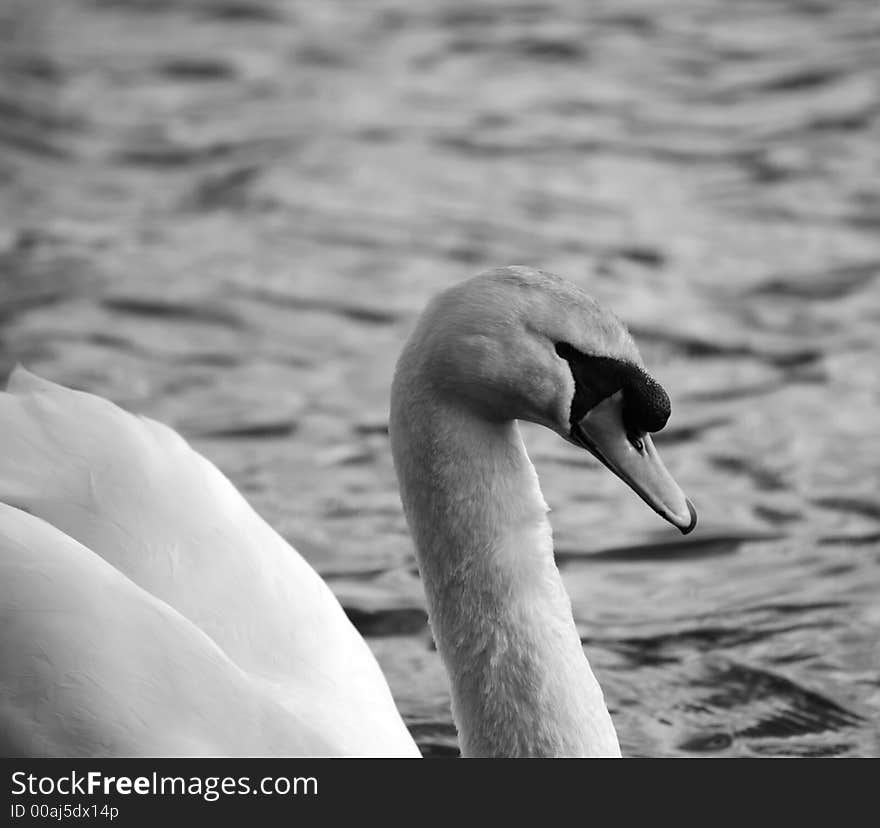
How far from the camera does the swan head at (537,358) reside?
11.9 ft

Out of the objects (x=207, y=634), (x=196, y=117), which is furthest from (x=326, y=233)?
(x=207, y=634)

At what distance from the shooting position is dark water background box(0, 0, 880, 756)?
5457 mm

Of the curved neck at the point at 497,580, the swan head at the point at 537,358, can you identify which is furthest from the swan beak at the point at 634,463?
the curved neck at the point at 497,580

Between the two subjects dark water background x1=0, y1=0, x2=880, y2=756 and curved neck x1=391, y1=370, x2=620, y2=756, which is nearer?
curved neck x1=391, y1=370, x2=620, y2=756

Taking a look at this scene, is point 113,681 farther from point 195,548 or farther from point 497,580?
point 497,580

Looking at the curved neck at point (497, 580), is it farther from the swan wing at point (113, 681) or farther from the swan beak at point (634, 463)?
the swan wing at point (113, 681)

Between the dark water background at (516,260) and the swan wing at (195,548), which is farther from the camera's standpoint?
the dark water background at (516,260)

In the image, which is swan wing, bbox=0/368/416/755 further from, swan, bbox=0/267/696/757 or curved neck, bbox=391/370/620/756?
curved neck, bbox=391/370/620/756

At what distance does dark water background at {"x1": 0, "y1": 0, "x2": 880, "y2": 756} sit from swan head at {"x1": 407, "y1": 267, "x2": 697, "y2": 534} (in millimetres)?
1325

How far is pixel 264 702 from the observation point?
12.3 feet

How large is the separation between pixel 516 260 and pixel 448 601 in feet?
14.0

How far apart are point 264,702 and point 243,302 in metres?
4.13

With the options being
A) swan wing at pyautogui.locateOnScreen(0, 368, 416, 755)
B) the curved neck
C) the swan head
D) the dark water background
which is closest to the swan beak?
the swan head

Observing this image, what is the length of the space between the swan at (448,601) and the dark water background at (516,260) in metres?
1.00
